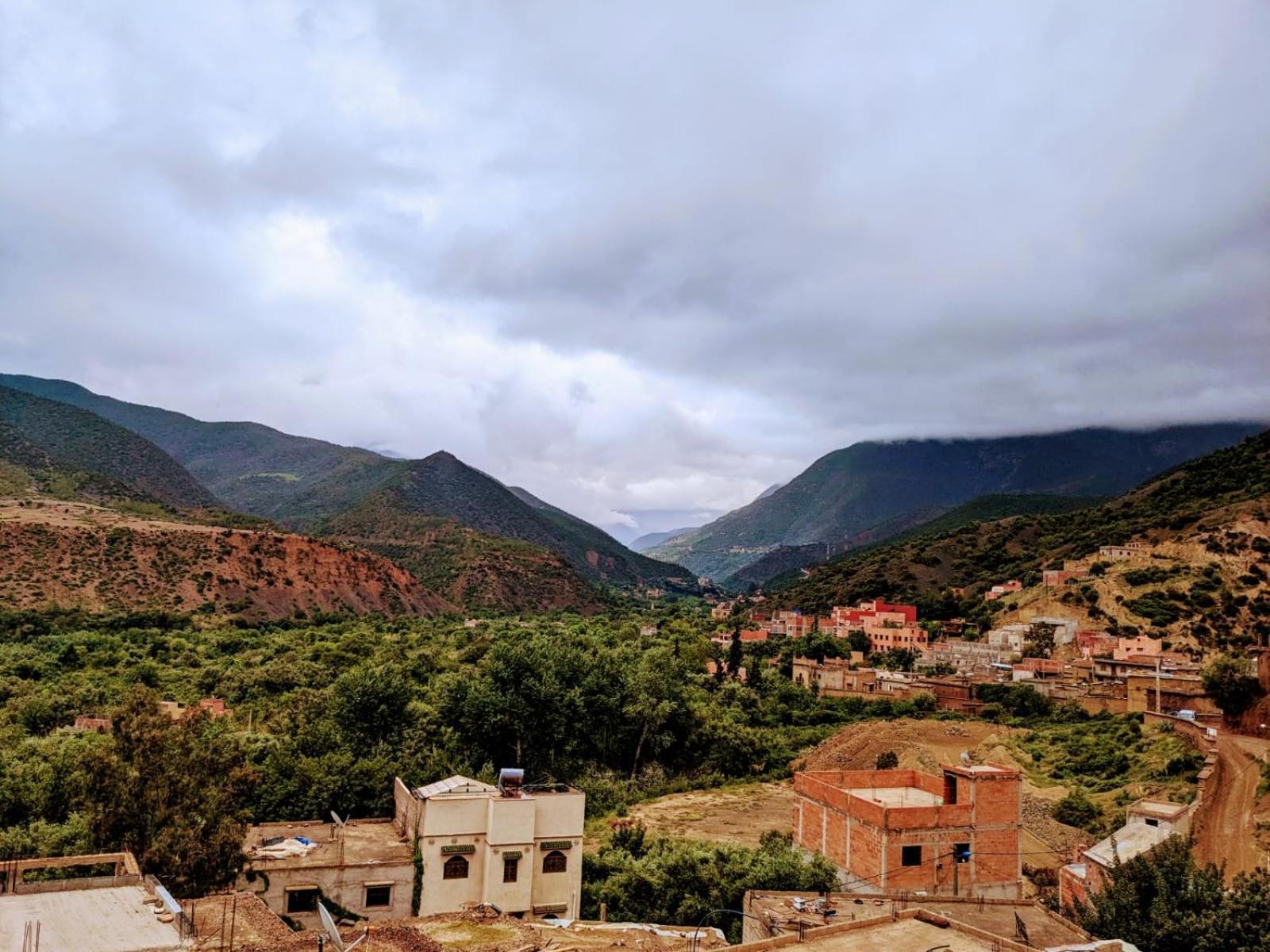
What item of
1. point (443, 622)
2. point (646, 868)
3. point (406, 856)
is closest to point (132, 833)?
point (406, 856)

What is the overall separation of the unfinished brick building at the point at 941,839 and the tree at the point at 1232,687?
966 inches

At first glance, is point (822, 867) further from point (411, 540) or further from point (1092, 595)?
point (411, 540)

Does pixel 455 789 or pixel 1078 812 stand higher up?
pixel 455 789

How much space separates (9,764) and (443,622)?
67178mm

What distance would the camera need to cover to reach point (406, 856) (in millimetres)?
19562

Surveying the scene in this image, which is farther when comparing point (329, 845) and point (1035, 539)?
point (1035, 539)

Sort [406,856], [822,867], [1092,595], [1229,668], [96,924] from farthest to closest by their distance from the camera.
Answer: [1092,595], [1229,668], [822,867], [406,856], [96,924]

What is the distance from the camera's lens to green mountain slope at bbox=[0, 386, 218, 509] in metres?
98.6

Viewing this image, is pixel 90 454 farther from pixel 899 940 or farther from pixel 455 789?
pixel 899 940

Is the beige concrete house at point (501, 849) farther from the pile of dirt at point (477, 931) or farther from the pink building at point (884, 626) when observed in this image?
the pink building at point (884, 626)

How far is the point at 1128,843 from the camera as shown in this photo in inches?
940

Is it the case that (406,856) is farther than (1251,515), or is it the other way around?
(1251,515)

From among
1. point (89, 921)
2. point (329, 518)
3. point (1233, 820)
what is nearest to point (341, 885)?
point (89, 921)

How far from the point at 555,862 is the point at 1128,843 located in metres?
16.0
